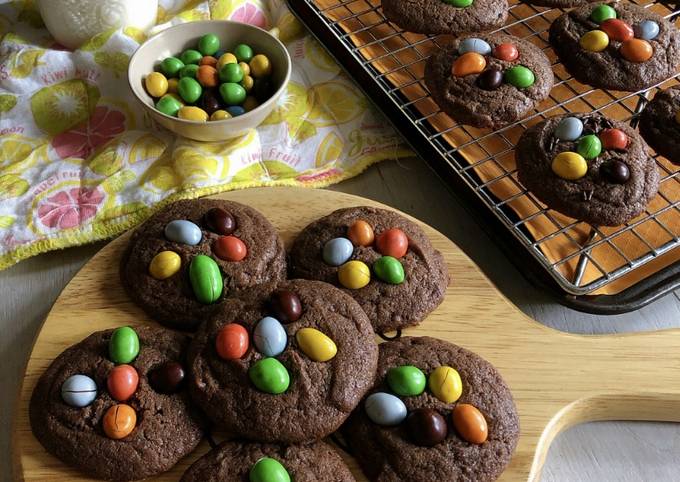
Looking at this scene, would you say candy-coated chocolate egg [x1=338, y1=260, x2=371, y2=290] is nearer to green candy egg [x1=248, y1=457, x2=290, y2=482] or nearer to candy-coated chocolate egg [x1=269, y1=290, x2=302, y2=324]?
candy-coated chocolate egg [x1=269, y1=290, x2=302, y2=324]

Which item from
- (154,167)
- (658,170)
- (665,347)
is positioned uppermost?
(658,170)

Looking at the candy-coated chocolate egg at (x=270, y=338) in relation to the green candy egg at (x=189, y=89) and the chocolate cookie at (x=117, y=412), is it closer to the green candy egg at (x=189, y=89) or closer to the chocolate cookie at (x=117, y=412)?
the chocolate cookie at (x=117, y=412)

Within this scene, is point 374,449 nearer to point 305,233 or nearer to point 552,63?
point 305,233

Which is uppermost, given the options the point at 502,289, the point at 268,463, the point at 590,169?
the point at 590,169

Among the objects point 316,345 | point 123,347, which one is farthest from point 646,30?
point 123,347

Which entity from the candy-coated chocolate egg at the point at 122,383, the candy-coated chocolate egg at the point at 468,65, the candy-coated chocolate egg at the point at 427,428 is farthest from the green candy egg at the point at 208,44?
the candy-coated chocolate egg at the point at 427,428

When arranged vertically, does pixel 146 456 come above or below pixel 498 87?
below

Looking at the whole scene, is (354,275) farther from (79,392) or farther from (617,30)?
(617,30)

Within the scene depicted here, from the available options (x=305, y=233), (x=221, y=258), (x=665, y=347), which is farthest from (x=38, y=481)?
(x=665, y=347)
